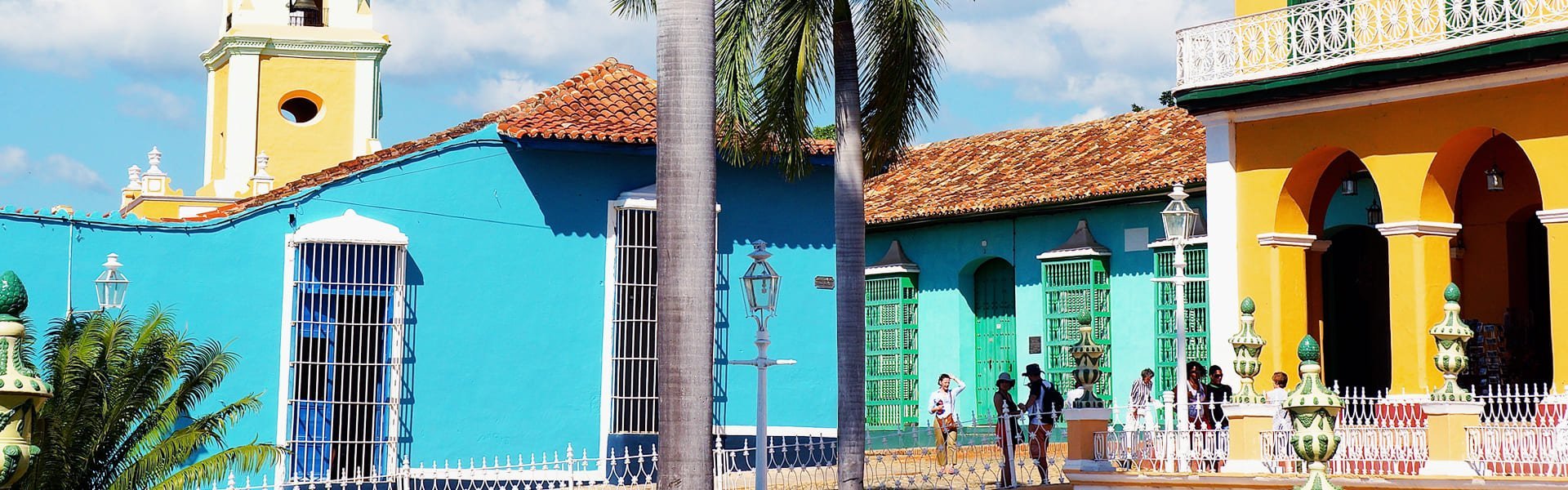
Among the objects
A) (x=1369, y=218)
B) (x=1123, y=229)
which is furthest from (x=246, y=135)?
(x=1369, y=218)

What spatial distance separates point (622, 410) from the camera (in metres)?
16.6

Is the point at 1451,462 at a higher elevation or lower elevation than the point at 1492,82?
lower

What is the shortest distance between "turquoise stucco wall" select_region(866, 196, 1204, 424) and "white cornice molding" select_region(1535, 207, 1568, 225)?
18.3 feet

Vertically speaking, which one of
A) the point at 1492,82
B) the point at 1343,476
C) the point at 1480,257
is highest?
the point at 1492,82

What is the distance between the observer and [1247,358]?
1319 cm

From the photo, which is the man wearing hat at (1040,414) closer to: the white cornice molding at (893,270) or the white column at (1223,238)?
the white column at (1223,238)

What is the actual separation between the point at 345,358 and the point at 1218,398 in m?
7.33

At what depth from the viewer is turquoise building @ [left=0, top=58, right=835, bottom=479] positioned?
15320 mm

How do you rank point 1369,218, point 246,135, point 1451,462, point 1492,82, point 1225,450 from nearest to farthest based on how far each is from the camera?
point 1451,462
point 1225,450
point 1492,82
point 1369,218
point 246,135

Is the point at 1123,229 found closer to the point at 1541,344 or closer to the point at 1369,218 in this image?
the point at 1369,218

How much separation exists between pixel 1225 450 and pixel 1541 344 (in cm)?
518

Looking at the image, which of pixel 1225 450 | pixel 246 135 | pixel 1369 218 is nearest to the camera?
pixel 1225 450

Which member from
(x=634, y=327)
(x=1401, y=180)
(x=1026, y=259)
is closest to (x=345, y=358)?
(x=634, y=327)

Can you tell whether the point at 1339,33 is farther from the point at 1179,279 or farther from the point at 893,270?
the point at 893,270
